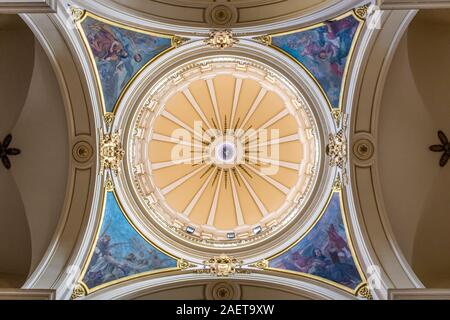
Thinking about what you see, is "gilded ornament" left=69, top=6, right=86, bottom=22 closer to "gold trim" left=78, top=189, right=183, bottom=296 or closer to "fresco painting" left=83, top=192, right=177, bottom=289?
"gold trim" left=78, top=189, right=183, bottom=296

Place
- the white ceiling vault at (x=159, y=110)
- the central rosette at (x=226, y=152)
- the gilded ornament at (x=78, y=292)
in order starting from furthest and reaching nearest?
the central rosette at (x=226, y=152)
the gilded ornament at (x=78, y=292)
the white ceiling vault at (x=159, y=110)

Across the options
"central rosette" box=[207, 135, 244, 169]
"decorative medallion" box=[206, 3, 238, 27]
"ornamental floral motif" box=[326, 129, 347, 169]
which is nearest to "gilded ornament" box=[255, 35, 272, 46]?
"decorative medallion" box=[206, 3, 238, 27]

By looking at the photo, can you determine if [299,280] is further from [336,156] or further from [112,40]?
[112,40]

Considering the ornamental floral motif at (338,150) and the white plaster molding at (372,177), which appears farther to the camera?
the ornamental floral motif at (338,150)

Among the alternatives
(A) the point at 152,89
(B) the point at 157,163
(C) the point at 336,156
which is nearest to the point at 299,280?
(C) the point at 336,156

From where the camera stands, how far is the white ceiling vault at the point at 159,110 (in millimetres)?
8797

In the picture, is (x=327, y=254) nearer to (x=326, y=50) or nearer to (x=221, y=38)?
(x=326, y=50)

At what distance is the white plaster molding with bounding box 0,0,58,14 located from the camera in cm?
707

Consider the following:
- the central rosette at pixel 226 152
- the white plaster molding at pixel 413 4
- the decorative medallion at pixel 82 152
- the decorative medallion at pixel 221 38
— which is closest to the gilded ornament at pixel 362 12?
the white plaster molding at pixel 413 4

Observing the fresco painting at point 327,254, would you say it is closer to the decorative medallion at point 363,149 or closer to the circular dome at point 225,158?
the decorative medallion at point 363,149

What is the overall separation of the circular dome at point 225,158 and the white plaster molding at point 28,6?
5002 millimetres

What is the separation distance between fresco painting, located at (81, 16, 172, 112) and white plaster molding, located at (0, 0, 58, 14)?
1.42 m

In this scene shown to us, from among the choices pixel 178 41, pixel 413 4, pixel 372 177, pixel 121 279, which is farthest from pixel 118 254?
pixel 413 4

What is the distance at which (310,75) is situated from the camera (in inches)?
383
